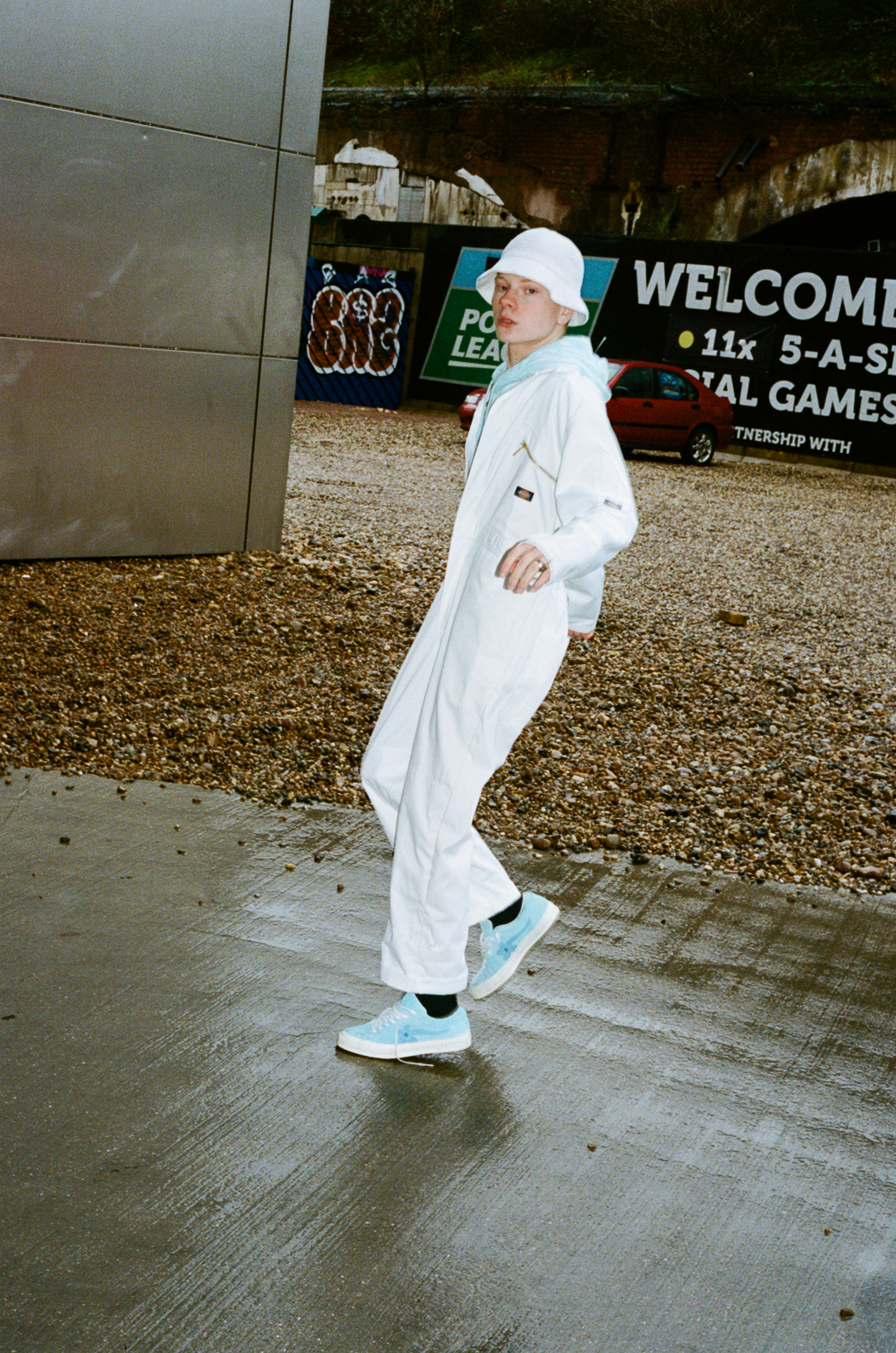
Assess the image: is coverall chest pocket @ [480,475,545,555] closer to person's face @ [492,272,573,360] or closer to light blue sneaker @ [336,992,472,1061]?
person's face @ [492,272,573,360]

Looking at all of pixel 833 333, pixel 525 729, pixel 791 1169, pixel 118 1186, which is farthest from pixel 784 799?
pixel 833 333

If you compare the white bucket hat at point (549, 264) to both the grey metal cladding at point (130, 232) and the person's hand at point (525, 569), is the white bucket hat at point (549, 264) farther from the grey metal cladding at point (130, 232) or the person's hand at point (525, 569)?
the grey metal cladding at point (130, 232)

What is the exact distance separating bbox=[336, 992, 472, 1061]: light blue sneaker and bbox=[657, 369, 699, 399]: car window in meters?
18.0

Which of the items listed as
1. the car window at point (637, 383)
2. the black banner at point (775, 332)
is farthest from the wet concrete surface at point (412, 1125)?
the black banner at point (775, 332)

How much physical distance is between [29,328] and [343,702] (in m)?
3.28

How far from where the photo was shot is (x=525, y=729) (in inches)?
246

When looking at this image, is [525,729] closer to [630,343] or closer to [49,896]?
[49,896]

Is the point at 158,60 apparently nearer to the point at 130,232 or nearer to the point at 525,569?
the point at 130,232

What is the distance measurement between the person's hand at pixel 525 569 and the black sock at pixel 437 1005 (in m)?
1.03

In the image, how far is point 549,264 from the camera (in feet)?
10.3

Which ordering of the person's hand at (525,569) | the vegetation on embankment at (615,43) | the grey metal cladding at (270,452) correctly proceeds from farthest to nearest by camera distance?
the vegetation on embankment at (615,43), the grey metal cladding at (270,452), the person's hand at (525,569)

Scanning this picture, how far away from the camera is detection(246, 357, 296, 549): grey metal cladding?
9.03m

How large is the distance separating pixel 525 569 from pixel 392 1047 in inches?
46.6

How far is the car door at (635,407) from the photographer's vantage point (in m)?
19.8
